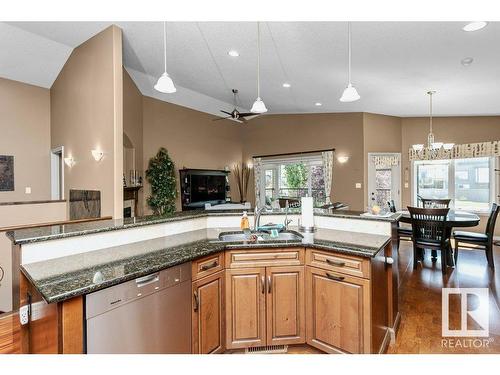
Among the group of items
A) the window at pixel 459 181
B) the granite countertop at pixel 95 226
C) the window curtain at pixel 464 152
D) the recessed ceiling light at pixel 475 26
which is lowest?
the granite countertop at pixel 95 226

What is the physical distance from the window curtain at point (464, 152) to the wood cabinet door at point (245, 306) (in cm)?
616

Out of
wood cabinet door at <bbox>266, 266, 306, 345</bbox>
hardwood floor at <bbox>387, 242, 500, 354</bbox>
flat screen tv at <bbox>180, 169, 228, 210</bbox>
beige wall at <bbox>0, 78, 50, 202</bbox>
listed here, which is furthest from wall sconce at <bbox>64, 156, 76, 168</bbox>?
hardwood floor at <bbox>387, 242, 500, 354</bbox>

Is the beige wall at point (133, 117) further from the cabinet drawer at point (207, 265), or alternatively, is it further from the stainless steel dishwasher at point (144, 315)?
the stainless steel dishwasher at point (144, 315)

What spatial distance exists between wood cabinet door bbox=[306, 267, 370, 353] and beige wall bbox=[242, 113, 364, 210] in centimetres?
504

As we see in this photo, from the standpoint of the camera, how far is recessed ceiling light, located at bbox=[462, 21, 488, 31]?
2633 millimetres

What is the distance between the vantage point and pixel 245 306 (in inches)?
80.3

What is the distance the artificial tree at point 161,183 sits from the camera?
615 centimetres

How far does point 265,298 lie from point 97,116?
361cm

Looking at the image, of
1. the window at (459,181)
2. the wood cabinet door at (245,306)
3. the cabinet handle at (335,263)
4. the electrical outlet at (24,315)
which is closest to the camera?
the electrical outlet at (24,315)

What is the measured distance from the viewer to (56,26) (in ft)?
12.6

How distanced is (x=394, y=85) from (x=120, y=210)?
4749mm

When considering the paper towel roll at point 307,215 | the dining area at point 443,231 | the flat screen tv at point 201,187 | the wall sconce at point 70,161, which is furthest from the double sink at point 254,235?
the flat screen tv at point 201,187
